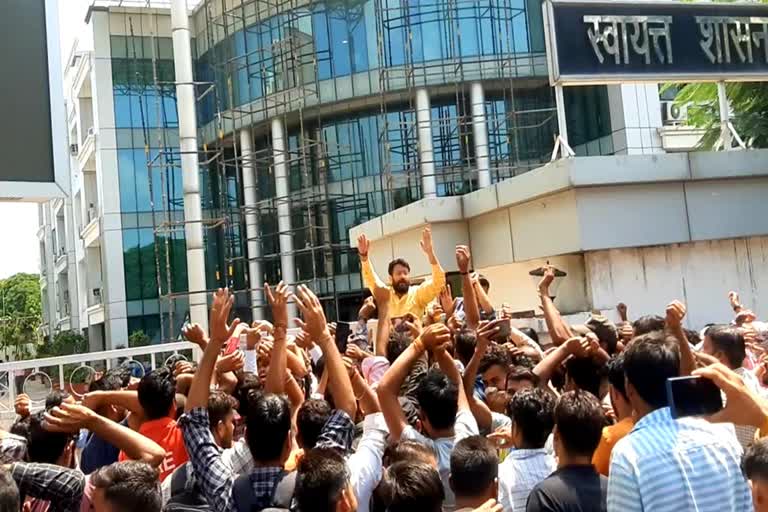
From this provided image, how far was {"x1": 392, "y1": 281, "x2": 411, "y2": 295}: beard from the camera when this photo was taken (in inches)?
281

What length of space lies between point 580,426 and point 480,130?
87.2ft

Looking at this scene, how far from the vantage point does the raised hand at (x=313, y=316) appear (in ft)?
12.0

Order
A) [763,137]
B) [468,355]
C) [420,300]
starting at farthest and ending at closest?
1. [763,137]
2. [420,300]
3. [468,355]

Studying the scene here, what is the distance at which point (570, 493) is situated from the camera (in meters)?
2.68

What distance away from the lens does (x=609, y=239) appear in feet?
30.0

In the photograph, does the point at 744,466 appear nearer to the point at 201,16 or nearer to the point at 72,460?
the point at 72,460

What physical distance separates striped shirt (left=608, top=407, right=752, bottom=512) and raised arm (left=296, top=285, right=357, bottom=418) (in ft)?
4.06

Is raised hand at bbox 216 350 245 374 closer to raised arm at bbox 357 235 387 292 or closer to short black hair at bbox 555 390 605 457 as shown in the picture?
short black hair at bbox 555 390 605 457

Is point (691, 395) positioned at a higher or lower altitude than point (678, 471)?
higher

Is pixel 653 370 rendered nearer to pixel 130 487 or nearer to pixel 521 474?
pixel 521 474

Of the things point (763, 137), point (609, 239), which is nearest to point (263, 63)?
point (763, 137)

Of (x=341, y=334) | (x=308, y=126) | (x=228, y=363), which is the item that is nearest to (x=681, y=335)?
(x=228, y=363)

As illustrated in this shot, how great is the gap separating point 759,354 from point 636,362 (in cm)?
295

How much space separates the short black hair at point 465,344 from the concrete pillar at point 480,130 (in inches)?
868
